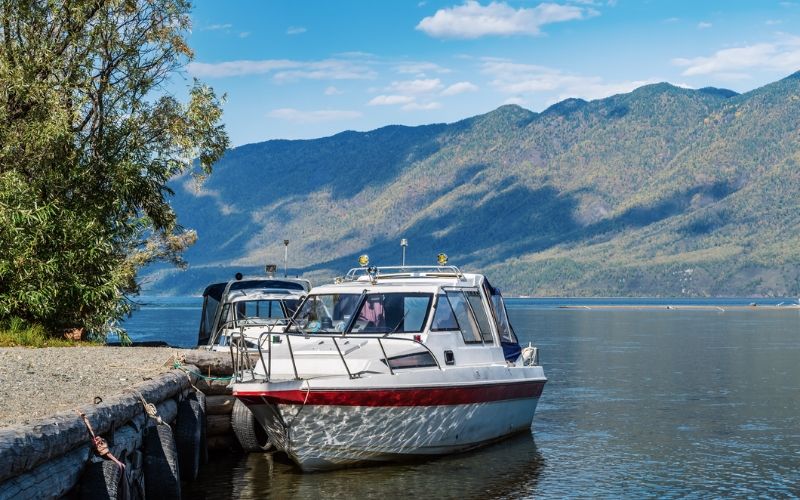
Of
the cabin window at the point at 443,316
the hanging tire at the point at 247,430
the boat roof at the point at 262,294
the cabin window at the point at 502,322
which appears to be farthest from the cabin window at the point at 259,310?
the cabin window at the point at 443,316

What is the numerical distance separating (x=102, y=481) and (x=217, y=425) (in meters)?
10.7

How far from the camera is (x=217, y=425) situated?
22.1m

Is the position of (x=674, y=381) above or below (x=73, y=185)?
below

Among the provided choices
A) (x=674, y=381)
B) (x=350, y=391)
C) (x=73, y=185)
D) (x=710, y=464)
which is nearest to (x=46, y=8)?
(x=73, y=185)

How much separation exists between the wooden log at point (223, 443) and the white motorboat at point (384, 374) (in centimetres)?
172

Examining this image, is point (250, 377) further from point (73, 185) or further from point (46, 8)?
point (46, 8)

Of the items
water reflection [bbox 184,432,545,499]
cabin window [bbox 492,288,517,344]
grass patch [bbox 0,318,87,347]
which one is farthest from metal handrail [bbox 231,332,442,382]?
grass patch [bbox 0,318,87,347]

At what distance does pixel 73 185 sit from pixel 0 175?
178 centimetres

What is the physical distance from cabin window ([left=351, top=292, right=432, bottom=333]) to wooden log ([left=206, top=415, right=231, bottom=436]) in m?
3.58

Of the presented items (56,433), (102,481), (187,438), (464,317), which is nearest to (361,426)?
(187,438)

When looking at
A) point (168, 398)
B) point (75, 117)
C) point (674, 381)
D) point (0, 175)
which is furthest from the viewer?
point (674, 381)

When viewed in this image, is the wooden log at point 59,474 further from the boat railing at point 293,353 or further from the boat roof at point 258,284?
the boat roof at point 258,284

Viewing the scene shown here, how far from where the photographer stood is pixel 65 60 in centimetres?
2839

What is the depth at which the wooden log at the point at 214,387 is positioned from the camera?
21406mm
